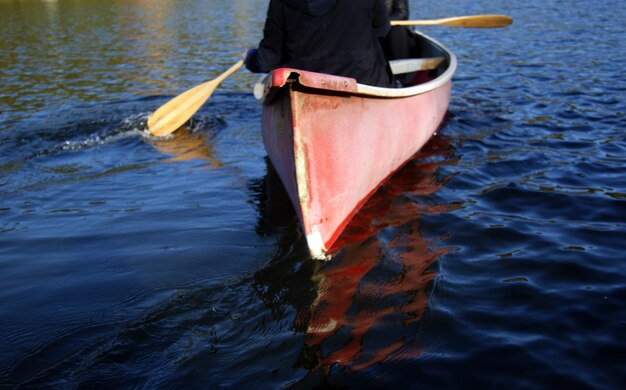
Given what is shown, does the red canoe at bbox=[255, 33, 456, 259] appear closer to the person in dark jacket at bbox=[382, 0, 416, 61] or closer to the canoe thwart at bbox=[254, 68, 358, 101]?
the canoe thwart at bbox=[254, 68, 358, 101]

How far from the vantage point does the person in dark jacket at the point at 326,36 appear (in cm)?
430

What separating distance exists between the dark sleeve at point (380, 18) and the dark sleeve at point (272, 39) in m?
0.75

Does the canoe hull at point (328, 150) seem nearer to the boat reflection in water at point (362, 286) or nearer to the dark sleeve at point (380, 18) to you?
the boat reflection in water at point (362, 286)

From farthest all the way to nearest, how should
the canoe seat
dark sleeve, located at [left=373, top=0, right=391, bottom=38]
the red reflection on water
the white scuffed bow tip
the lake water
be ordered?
the canoe seat, dark sleeve, located at [left=373, top=0, right=391, bottom=38], the white scuffed bow tip, the red reflection on water, the lake water

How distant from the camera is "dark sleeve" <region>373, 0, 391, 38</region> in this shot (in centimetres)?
461

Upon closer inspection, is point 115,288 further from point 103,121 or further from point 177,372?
point 103,121

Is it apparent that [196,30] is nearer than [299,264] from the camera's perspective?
No

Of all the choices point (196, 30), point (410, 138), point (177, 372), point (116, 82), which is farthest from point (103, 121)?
point (196, 30)

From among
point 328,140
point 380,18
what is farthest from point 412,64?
point 328,140

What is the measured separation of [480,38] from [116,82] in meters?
8.54

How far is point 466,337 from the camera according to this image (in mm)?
3023

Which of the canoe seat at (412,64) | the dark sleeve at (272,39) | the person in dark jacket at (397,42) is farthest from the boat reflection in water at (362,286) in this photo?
the person in dark jacket at (397,42)

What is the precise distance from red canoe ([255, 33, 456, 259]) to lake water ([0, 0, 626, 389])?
0.26 metres

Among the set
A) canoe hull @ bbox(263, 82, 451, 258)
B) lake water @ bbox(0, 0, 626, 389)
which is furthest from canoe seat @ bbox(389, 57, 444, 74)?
canoe hull @ bbox(263, 82, 451, 258)
